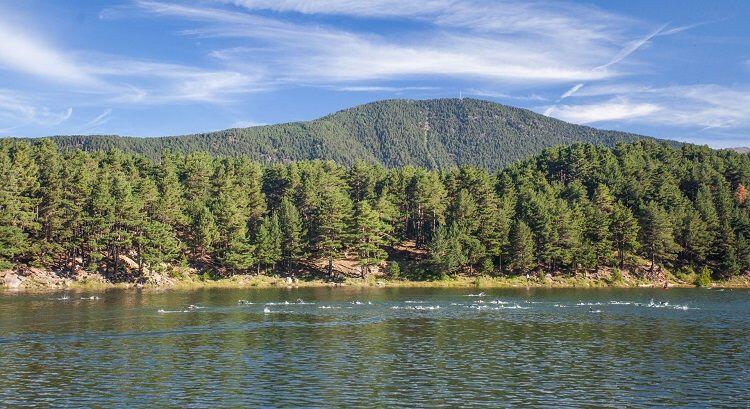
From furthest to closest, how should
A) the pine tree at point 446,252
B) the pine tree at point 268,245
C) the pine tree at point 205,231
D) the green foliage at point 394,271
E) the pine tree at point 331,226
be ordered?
the green foliage at point 394,271 → the pine tree at point 331,226 → the pine tree at point 446,252 → the pine tree at point 268,245 → the pine tree at point 205,231

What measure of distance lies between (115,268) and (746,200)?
162 meters

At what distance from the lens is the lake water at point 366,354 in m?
36.9

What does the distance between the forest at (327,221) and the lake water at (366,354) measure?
31.5 metres

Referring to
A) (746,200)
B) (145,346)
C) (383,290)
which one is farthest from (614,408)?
(746,200)

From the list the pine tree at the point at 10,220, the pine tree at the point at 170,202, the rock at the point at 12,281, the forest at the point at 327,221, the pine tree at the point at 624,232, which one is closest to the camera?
the rock at the point at 12,281

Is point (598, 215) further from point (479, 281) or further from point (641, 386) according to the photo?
point (641, 386)

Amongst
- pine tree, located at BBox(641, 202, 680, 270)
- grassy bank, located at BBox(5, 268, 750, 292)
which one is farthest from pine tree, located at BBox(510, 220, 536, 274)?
pine tree, located at BBox(641, 202, 680, 270)

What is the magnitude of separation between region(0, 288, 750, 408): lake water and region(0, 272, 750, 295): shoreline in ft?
75.4

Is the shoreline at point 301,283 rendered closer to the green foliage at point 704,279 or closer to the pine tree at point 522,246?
the green foliage at point 704,279

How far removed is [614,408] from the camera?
3438cm

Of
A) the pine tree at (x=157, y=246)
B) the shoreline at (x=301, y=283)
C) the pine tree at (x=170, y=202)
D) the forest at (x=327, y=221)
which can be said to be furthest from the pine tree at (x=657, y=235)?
the pine tree at (x=157, y=246)

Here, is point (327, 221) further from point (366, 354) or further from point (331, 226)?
point (366, 354)

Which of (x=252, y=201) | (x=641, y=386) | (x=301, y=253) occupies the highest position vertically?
(x=252, y=201)

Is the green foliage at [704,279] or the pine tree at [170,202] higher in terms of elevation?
the pine tree at [170,202]
